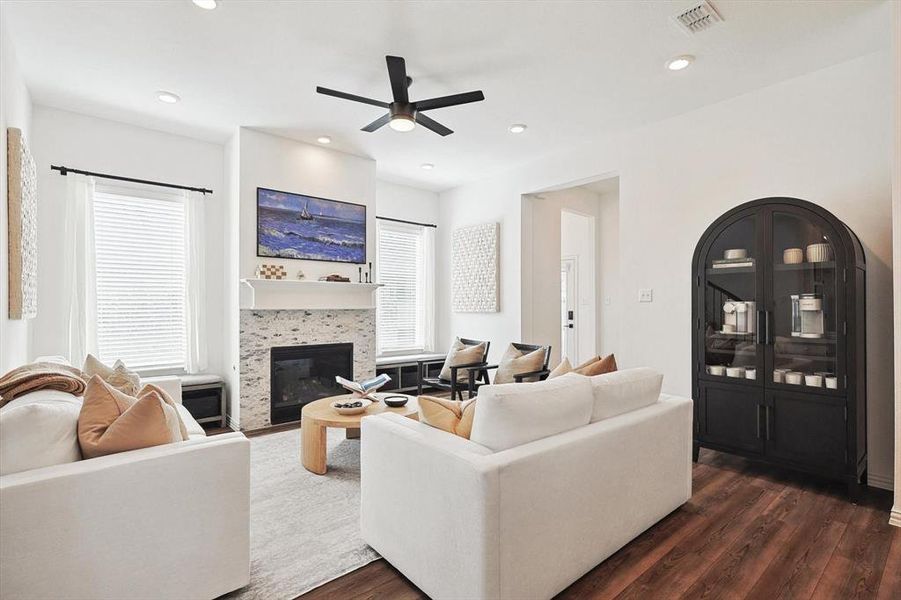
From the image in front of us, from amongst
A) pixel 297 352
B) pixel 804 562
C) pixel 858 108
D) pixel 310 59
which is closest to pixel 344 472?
pixel 297 352

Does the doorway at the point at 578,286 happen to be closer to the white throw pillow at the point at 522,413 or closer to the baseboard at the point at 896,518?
the baseboard at the point at 896,518

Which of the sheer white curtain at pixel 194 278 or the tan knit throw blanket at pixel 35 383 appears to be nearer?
the tan knit throw blanket at pixel 35 383

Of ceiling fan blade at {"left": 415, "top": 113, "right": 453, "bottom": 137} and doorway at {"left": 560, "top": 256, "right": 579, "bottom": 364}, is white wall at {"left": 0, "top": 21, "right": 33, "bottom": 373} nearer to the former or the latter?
ceiling fan blade at {"left": 415, "top": 113, "right": 453, "bottom": 137}

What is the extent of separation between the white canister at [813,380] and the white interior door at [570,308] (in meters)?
4.00

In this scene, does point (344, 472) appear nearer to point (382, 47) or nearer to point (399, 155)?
point (382, 47)

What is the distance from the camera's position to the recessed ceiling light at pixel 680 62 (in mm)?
A: 3076

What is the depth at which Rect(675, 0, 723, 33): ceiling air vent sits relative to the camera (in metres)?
2.56

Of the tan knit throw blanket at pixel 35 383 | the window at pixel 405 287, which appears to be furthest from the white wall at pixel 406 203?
the tan knit throw blanket at pixel 35 383

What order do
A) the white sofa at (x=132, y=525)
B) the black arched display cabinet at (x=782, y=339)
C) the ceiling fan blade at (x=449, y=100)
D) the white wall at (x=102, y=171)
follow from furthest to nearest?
1. the white wall at (x=102, y=171)
2. the ceiling fan blade at (x=449, y=100)
3. the black arched display cabinet at (x=782, y=339)
4. the white sofa at (x=132, y=525)

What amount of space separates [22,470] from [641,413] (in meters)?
2.61

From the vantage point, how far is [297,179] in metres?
4.79

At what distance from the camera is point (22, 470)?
5.05 ft

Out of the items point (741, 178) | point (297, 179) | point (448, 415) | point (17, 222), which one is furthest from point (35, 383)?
point (741, 178)

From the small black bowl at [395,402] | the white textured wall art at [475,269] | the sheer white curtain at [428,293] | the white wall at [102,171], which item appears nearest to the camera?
the small black bowl at [395,402]
